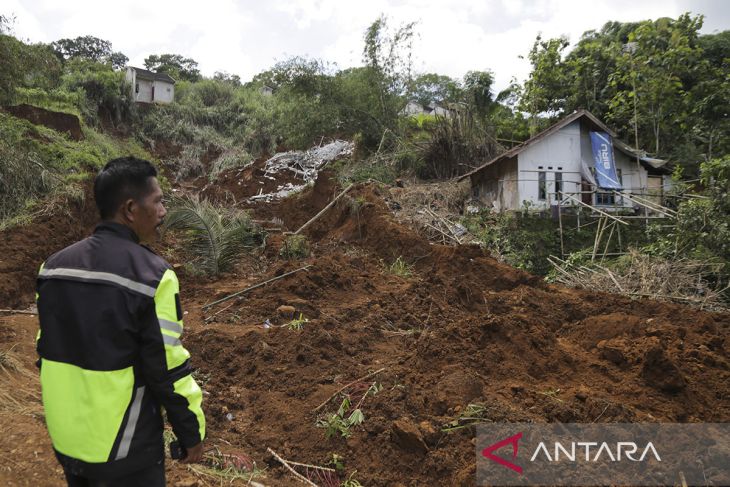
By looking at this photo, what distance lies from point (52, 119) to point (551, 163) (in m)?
17.6

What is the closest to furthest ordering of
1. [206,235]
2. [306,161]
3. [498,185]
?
1. [206,235]
2. [498,185]
3. [306,161]

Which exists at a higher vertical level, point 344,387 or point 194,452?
point 194,452

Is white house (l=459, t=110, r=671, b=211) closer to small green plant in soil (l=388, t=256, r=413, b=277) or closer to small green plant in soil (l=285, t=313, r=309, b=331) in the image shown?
small green plant in soil (l=388, t=256, r=413, b=277)

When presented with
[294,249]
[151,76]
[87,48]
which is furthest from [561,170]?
[87,48]

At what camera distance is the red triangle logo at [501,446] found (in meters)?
3.21

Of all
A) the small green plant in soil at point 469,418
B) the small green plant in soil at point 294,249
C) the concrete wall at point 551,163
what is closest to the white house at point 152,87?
the small green plant in soil at point 294,249

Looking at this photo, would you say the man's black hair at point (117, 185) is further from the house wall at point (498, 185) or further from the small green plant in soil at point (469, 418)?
the house wall at point (498, 185)

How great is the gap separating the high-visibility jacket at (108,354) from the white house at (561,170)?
1649 centimetres

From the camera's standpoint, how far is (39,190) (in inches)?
430

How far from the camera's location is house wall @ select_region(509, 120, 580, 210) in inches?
701

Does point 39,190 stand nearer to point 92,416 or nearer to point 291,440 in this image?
point 291,440

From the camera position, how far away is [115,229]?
203 centimetres

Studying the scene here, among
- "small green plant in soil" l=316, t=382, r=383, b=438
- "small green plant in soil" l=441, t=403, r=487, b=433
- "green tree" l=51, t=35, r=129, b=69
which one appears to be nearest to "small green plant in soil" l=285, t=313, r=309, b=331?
"small green plant in soil" l=316, t=382, r=383, b=438

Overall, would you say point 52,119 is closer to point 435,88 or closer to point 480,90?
point 480,90
